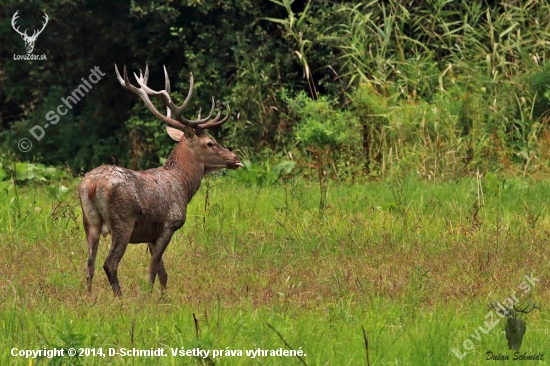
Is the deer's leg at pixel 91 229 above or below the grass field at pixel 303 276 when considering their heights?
above

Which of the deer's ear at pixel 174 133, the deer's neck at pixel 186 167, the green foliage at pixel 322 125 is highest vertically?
the deer's ear at pixel 174 133

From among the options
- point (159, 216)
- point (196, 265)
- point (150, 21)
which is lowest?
point (196, 265)

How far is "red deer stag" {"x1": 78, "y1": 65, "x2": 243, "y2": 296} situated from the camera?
8531 mm

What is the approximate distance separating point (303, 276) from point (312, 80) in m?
7.03

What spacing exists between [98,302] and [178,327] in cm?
112

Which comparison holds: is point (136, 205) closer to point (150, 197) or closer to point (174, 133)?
point (150, 197)

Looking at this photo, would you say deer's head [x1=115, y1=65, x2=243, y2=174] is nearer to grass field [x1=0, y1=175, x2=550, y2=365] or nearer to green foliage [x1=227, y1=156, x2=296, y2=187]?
grass field [x1=0, y1=175, x2=550, y2=365]

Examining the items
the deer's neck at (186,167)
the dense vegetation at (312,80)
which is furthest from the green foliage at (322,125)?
the deer's neck at (186,167)

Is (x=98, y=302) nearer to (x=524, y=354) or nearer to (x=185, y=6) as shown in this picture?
(x=524, y=354)

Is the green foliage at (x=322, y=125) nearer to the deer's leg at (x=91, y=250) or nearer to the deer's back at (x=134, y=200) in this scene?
the deer's back at (x=134, y=200)

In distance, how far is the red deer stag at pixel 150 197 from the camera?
336 inches

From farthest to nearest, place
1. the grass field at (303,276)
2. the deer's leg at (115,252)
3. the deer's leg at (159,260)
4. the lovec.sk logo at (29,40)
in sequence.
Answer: the lovec.sk logo at (29,40)
the deer's leg at (159,260)
the deer's leg at (115,252)
the grass field at (303,276)

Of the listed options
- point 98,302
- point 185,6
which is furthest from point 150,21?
point 98,302

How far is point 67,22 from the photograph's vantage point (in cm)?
1859
